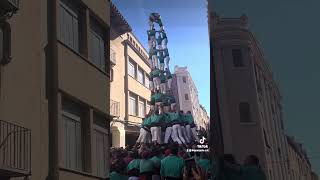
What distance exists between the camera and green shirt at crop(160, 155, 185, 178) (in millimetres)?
2211

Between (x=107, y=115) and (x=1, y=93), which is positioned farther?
(x=1, y=93)

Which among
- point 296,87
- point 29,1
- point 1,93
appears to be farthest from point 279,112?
point 29,1

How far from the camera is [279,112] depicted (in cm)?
152

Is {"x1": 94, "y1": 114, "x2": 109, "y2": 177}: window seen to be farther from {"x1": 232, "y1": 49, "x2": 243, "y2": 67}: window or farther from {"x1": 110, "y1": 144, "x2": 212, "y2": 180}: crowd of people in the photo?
{"x1": 232, "y1": 49, "x2": 243, "y2": 67}: window

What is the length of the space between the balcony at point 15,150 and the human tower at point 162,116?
4353 millimetres

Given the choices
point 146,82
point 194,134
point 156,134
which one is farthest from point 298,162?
point 146,82

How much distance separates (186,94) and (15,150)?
202 inches

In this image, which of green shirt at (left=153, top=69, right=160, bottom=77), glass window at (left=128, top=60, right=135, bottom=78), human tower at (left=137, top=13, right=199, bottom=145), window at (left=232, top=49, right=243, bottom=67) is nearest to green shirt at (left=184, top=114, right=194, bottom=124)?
A: human tower at (left=137, top=13, right=199, bottom=145)

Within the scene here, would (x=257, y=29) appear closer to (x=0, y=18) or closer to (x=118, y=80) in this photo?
(x=118, y=80)

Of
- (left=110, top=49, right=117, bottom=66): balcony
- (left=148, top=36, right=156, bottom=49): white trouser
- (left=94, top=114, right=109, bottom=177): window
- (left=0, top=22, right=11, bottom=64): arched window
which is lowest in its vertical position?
(left=94, top=114, right=109, bottom=177): window

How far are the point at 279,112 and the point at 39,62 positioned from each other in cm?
473

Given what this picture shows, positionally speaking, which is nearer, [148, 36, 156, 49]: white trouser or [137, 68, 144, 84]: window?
[148, 36, 156, 49]: white trouser

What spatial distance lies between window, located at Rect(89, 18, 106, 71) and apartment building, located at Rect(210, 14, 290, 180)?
73cm

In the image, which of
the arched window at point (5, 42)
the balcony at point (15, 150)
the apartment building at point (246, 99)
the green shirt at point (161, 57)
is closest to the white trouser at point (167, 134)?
the green shirt at point (161, 57)
